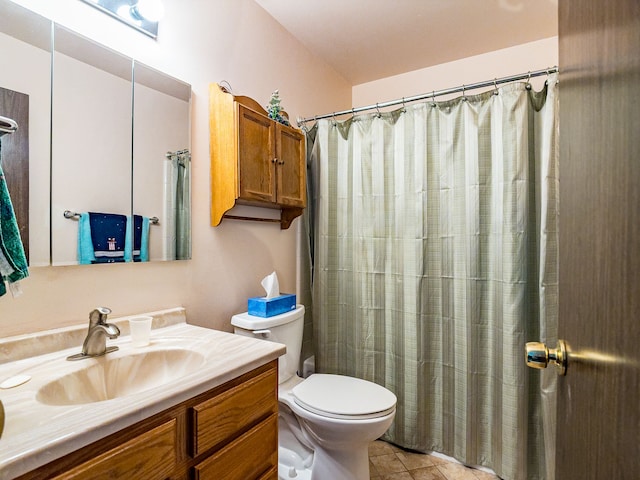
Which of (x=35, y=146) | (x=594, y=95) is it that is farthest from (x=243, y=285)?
(x=594, y=95)

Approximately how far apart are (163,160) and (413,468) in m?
1.87

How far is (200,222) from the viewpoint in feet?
5.06

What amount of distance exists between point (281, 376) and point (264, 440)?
57 cm

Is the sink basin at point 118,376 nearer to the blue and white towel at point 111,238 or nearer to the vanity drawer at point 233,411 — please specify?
the vanity drawer at point 233,411

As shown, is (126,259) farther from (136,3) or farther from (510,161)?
(510,161)

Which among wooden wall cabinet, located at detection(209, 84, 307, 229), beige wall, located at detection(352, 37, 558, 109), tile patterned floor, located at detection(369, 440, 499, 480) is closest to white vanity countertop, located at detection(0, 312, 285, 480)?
wooden wall cabinet, located at detection(209, 84, 307, 229)

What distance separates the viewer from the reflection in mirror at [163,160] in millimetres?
1298

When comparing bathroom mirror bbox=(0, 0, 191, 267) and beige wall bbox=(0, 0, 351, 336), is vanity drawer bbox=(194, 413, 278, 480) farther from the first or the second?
bathroom mirror bbox=(0, 0, 191, 267)

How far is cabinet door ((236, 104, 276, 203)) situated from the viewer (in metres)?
1.51

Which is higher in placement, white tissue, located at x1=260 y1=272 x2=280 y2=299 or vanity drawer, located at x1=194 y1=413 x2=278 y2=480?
white tissue, located at x1=260 y1=272 x2=280 y2=299

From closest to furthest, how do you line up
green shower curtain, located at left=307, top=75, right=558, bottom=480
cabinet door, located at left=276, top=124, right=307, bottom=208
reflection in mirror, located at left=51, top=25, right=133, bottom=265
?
reflection in mirror, located at left=51, top=25, right=133, bottom=265, green shower curtain, located at left=307, top=75, right=558, bottom=480, cabinet door, located at left=276, top=124, right=307, bottom=208

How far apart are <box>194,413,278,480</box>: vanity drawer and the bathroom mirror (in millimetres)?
739

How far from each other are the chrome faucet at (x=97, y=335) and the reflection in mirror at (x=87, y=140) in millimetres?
214

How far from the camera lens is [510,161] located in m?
1.64
